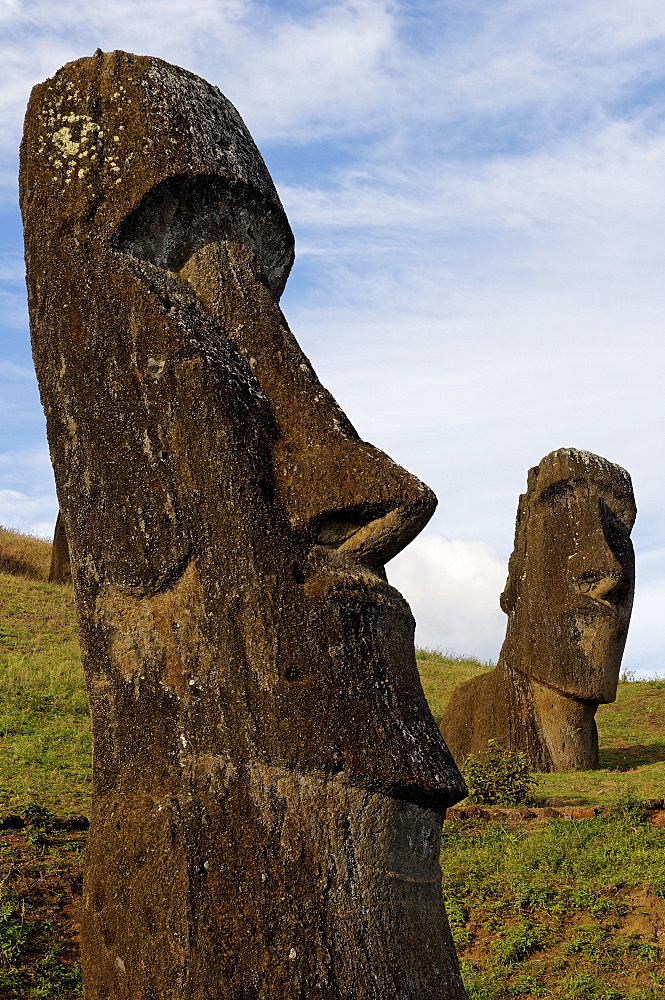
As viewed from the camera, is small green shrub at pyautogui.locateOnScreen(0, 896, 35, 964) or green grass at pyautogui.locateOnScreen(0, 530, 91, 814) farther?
green grass at pyautogui.locateOnScreen(0, 530, 91, 814)

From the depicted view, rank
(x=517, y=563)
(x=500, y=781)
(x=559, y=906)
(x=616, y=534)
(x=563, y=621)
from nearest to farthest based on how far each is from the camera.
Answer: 1. (x=559, y=906)
2. (x=500, y=781)
3. (x=563, y=621)
4. (x=616, y=534)
5. (x=517, y=563)

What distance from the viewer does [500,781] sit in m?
9.23

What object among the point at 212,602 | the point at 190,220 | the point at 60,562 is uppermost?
the point at 190,220

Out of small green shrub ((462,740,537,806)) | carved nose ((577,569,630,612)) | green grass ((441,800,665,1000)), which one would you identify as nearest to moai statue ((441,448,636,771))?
carved nose ((577,569,630,612))

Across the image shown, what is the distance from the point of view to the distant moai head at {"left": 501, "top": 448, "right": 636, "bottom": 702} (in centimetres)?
1123

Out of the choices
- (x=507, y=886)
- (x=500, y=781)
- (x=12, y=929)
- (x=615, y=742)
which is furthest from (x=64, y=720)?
(x=615, y=742)

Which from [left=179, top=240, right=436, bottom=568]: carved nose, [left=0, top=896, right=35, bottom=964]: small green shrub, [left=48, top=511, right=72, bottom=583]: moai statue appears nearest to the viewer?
[left=179, top=240, right=436, bottom=568]: carved nose

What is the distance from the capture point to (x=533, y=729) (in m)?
11.4

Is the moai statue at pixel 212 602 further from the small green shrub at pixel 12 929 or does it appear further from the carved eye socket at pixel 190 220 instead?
the small green shrub at pixel 12 929

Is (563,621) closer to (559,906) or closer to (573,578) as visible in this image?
(573,578)

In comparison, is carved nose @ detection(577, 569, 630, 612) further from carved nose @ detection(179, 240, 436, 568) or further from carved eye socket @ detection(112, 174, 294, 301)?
carved nose @ detection(179, 240, 436, 568)

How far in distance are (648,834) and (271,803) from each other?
5.21m

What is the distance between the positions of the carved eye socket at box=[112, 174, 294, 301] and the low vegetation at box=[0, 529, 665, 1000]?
3637 mm

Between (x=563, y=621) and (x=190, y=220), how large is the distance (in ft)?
27.0
